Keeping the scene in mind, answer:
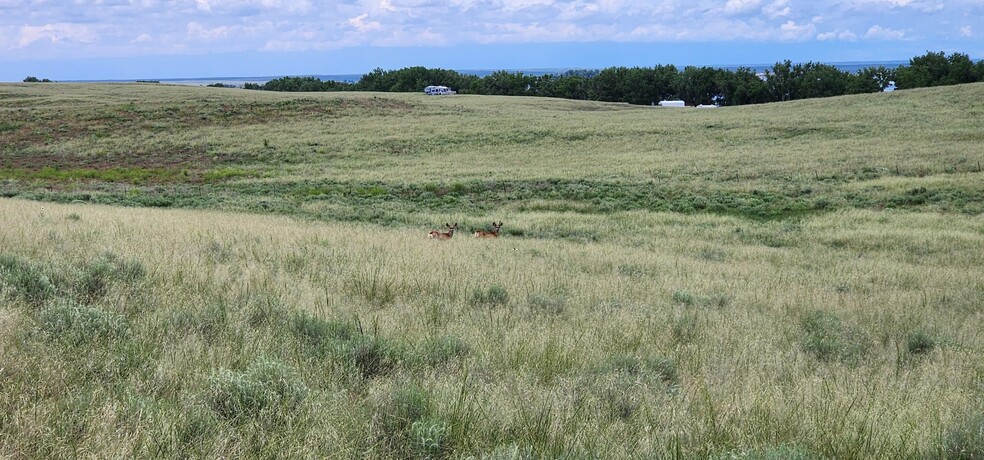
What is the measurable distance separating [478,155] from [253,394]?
3676 centimetres

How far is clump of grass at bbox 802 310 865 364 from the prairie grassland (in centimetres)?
4

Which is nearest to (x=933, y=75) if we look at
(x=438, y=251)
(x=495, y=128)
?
(x=495, y=128)

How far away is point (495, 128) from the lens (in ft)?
161

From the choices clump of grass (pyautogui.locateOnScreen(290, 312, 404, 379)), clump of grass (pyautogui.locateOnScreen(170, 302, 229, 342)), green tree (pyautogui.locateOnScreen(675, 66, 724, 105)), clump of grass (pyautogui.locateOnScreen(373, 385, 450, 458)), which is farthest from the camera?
green tree (pyautogui.locateOnScreen(675, 66, 724, 105))

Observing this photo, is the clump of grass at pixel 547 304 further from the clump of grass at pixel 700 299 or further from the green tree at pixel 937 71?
the green tree at pixel 937 71

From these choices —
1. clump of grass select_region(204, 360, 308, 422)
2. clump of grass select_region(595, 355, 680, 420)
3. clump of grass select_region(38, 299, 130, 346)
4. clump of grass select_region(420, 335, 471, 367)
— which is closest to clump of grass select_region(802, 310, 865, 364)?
clump of grass select_region(595, 355, 680, 420)

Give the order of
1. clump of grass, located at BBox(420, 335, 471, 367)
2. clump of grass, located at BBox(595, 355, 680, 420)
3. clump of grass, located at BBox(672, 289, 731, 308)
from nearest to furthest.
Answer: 1. clump of grass, located at BBox(595, 355, 680, 420)
2. clump of grass, located at BBox(420, 335, 471, 367)
3. clump of grass, located at BBox(672, 289, 731, 308)

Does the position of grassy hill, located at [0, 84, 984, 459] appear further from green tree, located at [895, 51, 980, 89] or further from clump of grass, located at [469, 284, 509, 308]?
green tree, located at [895, 51, 980, 89]

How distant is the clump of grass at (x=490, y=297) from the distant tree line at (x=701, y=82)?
325ft

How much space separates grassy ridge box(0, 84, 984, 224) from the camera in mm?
25312

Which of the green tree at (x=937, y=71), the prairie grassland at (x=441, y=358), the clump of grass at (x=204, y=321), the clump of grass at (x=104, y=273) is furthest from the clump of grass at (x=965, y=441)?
the green tree at (x=937, y=71)

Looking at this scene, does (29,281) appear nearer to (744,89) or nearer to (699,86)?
(744,89)

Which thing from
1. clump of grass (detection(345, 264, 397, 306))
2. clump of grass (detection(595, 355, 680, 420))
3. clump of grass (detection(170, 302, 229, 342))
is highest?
clump of grass (detection(170, 302, 229, 342))

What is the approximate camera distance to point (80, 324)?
447 cm
